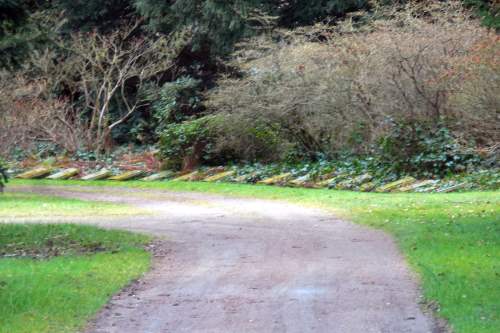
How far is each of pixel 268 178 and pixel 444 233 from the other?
41.4ft

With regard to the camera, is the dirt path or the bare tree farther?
the bare tree

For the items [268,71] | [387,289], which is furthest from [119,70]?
[387,289]

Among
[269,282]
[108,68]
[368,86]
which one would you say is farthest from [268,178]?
[269,282]

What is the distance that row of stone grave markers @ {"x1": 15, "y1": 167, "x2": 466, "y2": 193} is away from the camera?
22734mm

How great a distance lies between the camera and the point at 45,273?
430 inches

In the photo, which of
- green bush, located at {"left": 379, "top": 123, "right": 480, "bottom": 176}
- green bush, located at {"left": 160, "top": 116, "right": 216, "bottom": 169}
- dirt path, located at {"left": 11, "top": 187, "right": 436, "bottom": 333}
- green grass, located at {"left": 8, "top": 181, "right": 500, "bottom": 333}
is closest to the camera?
dirt path, located at {"left": 11, "top": 187, "right": 436, "bottom": 333}

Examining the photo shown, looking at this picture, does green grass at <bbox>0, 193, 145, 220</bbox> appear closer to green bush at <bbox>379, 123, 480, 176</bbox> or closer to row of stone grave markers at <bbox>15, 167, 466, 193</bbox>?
row of stone grave markers at <bbox>15, 167, 466, 193</bbox>

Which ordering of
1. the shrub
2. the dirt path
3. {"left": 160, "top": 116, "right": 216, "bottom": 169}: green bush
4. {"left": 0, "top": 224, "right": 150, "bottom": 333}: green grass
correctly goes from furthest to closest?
1. {"left": 160, "top": 116, "right": 216, "bottom": 169}: green bush
2. the shrub
3. {"left": 0, "top": 224, "right": 150, "bottom": 333}: green grass
4. the dirt path

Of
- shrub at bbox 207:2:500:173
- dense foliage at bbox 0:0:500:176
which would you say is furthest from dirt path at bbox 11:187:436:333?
shrub at bbox 207:2:500:173

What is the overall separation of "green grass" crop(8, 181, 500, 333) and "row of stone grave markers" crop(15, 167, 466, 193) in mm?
1070

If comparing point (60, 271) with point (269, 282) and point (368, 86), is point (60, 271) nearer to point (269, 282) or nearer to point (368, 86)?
point (269, 282)

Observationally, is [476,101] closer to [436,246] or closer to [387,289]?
[436,246]

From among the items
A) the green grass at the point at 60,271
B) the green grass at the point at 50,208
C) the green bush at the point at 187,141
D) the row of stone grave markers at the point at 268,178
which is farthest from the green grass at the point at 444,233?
the green grass at the point at 50,208

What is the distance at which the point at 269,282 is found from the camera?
1046cm
